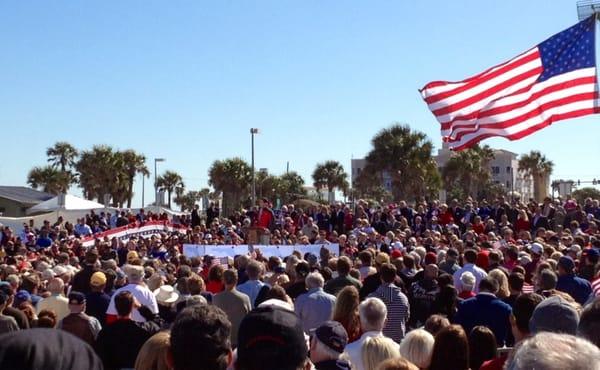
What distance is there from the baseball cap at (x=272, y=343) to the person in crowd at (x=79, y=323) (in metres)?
4.83

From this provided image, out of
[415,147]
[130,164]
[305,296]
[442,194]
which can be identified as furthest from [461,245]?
[130,164]

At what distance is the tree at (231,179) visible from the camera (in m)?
64.0

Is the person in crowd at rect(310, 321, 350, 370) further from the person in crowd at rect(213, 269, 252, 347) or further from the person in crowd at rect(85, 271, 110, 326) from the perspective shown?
the person in crowd at rect(85, 271, 110, 326)

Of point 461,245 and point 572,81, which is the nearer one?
point 572,81

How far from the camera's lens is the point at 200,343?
3186 millimetres

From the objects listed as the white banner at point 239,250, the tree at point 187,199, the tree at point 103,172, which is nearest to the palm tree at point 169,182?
the tree at point 187,199

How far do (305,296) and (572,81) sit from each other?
6.85 metres

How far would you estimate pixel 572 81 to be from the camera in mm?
12789

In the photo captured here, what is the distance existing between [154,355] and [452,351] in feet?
6.56

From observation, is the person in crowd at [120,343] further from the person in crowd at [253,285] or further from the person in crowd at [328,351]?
the person in crowd at [253,285]

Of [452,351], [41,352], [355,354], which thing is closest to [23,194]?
[355,354]

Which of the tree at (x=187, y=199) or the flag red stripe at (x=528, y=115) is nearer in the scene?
the flag red stripe at (x=528, y=115)

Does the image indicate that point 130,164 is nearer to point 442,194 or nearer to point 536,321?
point 442,194

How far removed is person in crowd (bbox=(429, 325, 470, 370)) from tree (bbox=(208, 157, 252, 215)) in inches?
2309
